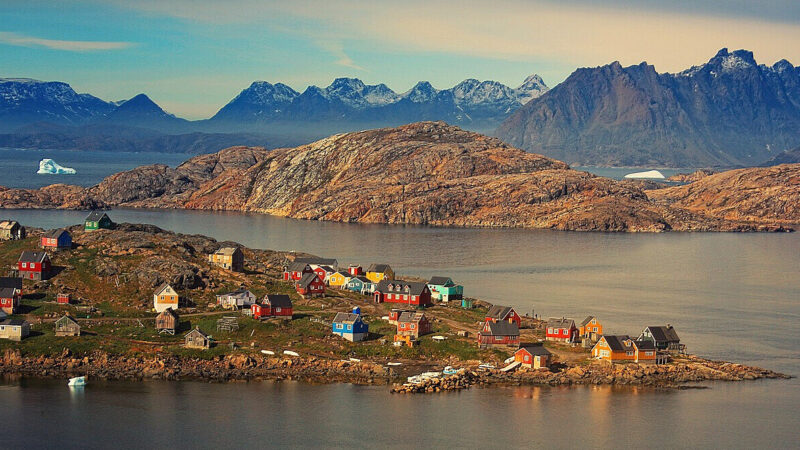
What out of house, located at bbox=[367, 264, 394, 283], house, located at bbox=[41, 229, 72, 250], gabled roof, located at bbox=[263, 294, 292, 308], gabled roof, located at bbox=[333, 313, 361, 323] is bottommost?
gabled roof, located at bbox=[333, 313, 361, 323]

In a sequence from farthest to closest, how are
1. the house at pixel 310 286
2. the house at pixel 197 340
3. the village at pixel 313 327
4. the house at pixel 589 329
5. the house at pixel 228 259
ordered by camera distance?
1. the house at pixel 228 259
2. the house at pixel 310 286
3. the house at pixel 589 329
4. the house at pixel 197 340
5. the village at pixel 313 327

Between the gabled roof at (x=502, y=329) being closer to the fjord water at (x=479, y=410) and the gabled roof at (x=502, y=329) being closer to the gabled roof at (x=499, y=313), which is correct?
the gabled roof at (x=499, y=313)

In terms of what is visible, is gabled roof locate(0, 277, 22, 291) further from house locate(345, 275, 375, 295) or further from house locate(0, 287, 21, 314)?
house locate(345, 275, 375, 295)

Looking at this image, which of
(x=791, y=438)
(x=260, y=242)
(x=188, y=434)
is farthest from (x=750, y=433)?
(x=260, y=242)

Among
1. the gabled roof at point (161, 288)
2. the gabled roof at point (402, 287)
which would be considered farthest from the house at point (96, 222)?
the gabled roof at point (402, 287)

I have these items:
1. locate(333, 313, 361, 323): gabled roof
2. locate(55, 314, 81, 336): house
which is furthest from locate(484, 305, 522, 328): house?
locate(55, 314, 81, 336): house

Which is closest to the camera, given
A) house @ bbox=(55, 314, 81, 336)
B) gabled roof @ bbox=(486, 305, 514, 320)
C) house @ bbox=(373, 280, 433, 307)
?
house @ bbox=(55, 314, 81, 336)

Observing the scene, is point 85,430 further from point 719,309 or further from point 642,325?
point 719,309
